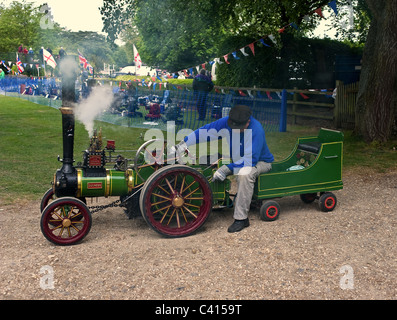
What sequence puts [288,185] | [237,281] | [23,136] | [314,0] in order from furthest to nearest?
[314,0]
[23,136]
[288,185]
[237,281]

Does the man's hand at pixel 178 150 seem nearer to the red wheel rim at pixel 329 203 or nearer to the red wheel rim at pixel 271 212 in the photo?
the red wheel rim at pixel 271 212

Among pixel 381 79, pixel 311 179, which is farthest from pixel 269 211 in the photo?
pixel 381 79

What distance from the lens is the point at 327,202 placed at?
19.0 feet

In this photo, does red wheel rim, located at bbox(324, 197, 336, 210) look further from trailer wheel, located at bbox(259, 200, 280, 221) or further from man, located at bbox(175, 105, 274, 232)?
man, located at bbox(175, 105, 274, 232)

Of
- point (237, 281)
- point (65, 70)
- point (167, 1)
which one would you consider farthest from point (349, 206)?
point (167, 1)

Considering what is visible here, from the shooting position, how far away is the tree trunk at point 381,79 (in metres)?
9.83

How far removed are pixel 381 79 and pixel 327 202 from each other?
542 cm

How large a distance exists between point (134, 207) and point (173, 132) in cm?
793

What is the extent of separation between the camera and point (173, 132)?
42.5ft

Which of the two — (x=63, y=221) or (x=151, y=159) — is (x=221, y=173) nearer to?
(x=151, y=159)

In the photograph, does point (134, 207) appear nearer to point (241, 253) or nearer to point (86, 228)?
point (86, 228)

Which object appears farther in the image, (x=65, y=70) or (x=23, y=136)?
(x=23, y=136)

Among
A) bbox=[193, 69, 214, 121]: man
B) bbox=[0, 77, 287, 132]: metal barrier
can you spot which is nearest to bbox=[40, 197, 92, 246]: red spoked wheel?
bbox=[0, 77, 287, 132]: metal barrier

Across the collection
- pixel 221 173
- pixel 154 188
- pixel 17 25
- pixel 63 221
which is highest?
pixel 17 25
